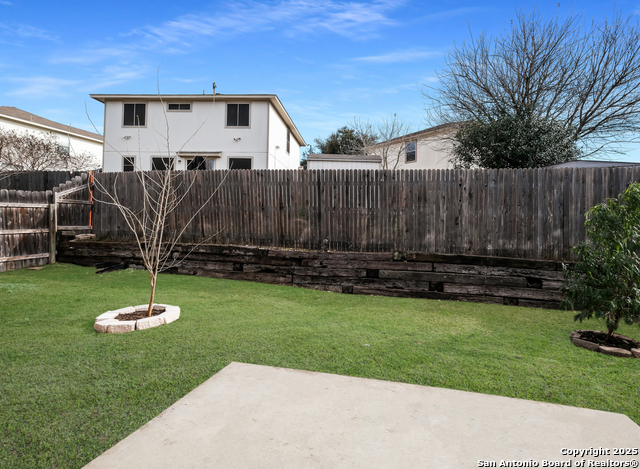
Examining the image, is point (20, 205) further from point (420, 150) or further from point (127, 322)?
point (420, 150)

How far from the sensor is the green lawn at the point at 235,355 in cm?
226

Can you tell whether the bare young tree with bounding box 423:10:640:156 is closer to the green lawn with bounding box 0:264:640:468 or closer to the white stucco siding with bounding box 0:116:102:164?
the green lawn with bounding box 0:264:640:468

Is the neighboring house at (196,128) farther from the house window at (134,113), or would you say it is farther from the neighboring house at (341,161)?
the neighboring house at (341,161)

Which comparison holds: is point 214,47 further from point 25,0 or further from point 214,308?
point 214,308

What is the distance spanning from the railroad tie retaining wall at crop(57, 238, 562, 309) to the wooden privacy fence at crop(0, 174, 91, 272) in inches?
123

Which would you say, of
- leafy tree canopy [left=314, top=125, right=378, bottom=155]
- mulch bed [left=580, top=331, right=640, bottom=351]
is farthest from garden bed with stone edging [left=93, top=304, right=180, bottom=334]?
leafy tree canopy [left=314, top=125, right=378, bottom=155]

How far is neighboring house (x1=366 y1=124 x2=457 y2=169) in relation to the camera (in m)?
19.0

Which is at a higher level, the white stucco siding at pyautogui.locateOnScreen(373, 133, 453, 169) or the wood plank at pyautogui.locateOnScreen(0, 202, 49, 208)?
the white stucco siding at pyautogui.locateOnScreen(373, 133, 453, 169)

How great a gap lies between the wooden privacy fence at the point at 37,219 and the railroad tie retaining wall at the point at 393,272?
3.12 meters

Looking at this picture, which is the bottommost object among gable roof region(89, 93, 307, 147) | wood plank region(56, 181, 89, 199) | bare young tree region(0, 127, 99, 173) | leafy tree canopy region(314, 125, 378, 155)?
wood plank region(56, 181, 89, 199)

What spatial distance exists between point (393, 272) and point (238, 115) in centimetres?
1302

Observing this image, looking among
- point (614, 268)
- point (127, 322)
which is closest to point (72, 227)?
point (127, 322)

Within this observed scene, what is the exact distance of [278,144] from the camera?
62.1ft

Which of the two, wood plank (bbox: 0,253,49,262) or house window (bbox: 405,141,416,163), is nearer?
wood plank (bbox: 0,253,49,262)
